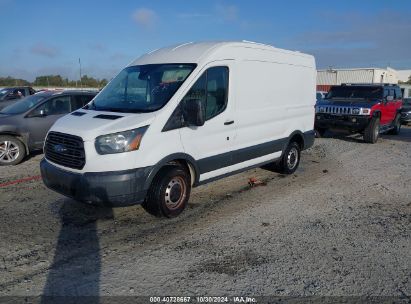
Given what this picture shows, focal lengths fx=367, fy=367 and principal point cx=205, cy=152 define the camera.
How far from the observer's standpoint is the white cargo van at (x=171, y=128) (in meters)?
4.36

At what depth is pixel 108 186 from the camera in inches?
170

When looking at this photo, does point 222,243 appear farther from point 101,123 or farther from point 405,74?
point 405,74

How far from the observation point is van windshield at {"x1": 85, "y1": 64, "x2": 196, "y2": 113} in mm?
4879

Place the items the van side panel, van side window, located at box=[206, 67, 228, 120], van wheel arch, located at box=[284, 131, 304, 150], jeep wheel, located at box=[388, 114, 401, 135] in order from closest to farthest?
van side window, located at box=[206, 67, 228, 120] → the van side panel → van wheel arch, located at box=[284, 131, 304, 150] → jeep wheel, located at box=[388, 114, 401, 135]

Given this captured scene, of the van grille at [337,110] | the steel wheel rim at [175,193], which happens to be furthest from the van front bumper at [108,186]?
the van grille at [337,110]

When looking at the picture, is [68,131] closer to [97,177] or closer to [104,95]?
[97,177]

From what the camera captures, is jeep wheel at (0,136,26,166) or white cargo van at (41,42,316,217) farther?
jeep wheel at (0,136,26,166)

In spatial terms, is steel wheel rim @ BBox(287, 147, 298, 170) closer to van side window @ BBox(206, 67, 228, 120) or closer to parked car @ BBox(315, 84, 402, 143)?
van side window @ BBox(206, 67, 228, 120)

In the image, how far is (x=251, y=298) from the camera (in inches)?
127

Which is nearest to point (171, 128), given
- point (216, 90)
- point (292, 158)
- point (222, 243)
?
point (216, 90)

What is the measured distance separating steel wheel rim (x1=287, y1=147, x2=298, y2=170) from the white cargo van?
31.5 inches

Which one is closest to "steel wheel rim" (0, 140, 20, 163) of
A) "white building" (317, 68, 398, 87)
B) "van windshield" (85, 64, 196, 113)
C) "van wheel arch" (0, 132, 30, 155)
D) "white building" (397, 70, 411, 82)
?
"van wheel arch" (0, 132, 30, 155)

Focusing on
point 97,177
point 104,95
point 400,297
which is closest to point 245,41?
point 104,95

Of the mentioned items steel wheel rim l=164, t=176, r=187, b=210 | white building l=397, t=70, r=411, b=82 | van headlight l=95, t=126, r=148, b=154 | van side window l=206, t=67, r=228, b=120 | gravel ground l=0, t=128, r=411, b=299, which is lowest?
gravel ground l=0, t=128, r=411, b=299
